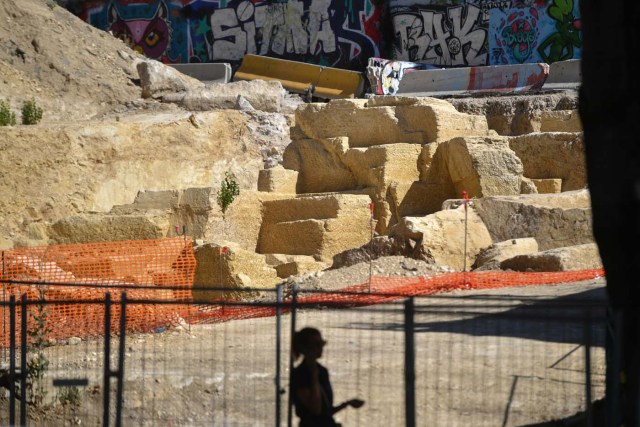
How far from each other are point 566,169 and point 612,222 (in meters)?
15.5

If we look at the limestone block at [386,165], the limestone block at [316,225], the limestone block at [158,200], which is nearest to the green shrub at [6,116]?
the limestone block at [158,200]

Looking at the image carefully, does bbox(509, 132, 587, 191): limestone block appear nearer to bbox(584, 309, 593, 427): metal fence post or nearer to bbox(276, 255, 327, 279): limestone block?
bbox(276, 255, 327, 279): limestone block

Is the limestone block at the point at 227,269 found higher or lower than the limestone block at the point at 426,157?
lower

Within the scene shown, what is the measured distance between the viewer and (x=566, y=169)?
21.4 metres

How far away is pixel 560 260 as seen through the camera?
1514 cm

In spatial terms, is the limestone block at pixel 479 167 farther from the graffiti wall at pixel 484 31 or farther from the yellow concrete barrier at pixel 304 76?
the graffiti wall at pixel 484 31

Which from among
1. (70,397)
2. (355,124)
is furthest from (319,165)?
(70,397)

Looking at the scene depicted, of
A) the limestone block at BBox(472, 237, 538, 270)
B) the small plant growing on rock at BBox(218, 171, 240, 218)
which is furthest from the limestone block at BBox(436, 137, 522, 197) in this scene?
the small plant growing on rock at BBox(218, 171, 240, 218)

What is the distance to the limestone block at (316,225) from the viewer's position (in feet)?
64.5

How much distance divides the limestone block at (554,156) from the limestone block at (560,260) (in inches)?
210

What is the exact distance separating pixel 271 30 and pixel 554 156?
53.5ft

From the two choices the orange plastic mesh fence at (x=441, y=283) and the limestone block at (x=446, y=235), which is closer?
the orange plastic mesh fence at (x=441, y=283)

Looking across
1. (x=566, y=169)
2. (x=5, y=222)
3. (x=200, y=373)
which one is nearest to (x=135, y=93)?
(x=5, y=222)

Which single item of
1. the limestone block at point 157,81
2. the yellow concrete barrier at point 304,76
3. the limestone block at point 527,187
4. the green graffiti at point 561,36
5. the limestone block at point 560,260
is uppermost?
the green graffiti at point 561,36
